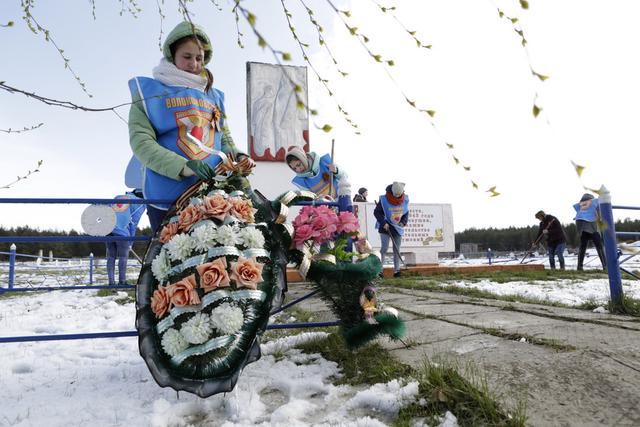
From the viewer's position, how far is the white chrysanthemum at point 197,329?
142 centimetres

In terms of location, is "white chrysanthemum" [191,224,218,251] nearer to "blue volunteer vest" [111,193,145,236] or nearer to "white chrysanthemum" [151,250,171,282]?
"white chrysanthemum" [151,250,171,282]

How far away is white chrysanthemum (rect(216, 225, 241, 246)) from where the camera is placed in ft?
5.41

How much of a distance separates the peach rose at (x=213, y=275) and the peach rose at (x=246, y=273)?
4 cm

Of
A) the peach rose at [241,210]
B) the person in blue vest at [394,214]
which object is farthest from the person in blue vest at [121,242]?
the peach rose at [241,210]

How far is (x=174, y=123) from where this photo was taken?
79.2 inches

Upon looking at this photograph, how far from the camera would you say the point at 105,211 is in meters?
3.27

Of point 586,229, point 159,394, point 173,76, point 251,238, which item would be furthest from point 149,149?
point 586,229

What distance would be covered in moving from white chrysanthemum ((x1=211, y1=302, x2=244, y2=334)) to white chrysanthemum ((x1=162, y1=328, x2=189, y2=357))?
13 cm

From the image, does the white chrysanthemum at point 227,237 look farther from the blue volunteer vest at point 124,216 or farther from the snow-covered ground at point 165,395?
the blue volunteer vest at point 124,216

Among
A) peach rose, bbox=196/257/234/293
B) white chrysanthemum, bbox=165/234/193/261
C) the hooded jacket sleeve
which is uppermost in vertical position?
the hooded jacket sleeve

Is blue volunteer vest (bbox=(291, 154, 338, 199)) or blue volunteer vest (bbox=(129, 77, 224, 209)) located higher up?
blue volunteer vest (bbox=(291, 154, 338, 199))

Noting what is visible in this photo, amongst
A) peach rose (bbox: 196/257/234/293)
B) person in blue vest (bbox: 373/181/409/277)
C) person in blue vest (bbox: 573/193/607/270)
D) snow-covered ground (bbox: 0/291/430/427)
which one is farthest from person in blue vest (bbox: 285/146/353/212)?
person in blue vest (bbox: 573/193/607/270)

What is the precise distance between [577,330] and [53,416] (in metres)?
2.52

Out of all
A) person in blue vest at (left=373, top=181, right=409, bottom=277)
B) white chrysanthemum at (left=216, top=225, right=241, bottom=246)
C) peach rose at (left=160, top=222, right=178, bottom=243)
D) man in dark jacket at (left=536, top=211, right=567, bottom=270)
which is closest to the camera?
white chrysanthemum at (left=216, top=225, right=241, bottom=246)
